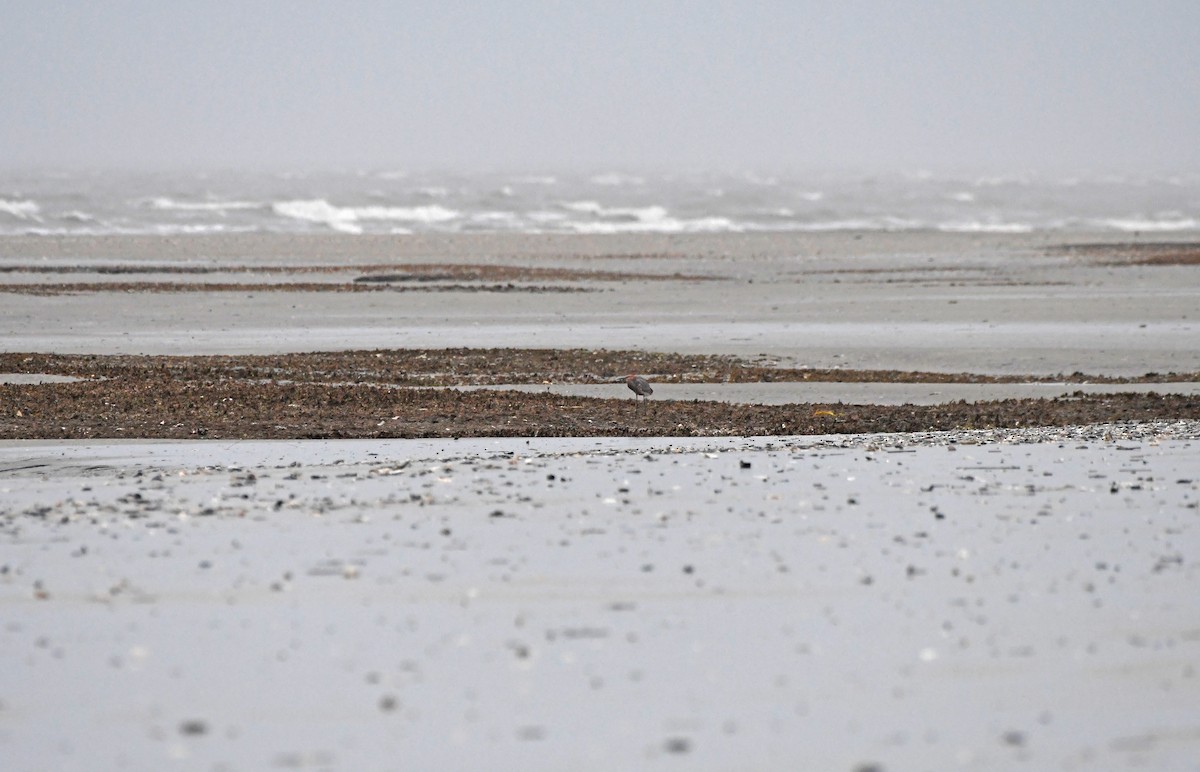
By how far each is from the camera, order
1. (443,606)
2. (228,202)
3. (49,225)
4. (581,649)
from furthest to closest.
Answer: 1. (228,202)
2. (49,225)
3. (443,606)
4. (581,649)

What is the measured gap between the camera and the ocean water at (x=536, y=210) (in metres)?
73.7

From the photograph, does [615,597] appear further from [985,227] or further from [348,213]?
[348,213]

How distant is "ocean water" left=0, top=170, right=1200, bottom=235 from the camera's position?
242ft

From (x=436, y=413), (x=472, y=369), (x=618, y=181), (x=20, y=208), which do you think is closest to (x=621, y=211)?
(x=20, y=208)

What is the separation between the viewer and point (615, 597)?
24.6ft

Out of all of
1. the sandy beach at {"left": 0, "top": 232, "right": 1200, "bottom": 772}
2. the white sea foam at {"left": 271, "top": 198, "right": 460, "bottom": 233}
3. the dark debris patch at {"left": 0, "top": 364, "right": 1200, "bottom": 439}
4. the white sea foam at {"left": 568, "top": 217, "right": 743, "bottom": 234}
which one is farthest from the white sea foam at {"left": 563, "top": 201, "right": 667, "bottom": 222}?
the sandy beach at {"left": 0, "top": 232, "right": 1200, "bottom": 772}

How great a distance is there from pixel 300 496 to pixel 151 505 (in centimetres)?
96

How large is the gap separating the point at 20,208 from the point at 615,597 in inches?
2779

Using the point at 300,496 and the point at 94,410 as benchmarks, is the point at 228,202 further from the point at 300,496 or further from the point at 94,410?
the point at 300,496

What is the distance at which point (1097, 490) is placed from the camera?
34.0 feet

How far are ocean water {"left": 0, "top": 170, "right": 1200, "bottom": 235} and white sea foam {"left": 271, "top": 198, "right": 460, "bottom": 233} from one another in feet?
0.35

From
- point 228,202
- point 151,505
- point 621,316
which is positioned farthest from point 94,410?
point 228,202

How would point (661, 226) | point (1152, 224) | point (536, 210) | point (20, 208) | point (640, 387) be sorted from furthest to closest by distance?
point (536, 210) < point (1152, 224) < point (661, 226) < point (20, 208) < point (640, 387)

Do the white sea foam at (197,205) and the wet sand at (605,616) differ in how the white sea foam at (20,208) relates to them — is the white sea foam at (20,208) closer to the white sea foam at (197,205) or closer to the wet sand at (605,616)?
the white sea foam at (197,205)
